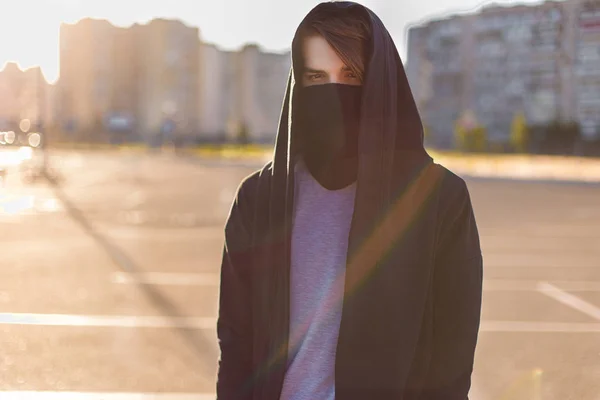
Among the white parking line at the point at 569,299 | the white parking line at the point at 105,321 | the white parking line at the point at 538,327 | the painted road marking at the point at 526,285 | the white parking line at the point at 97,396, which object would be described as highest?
the white parking line at the point at 97,396

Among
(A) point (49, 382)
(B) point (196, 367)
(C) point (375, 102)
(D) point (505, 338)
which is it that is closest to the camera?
(C) point (375, 102)

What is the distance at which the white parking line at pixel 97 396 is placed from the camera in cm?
436

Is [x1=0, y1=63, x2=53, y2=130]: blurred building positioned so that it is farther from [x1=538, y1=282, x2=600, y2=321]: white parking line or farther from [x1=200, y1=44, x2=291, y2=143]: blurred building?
[x1=200, y1=44, x2=291, y2=143]: blurred building

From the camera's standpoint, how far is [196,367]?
5.00 metres

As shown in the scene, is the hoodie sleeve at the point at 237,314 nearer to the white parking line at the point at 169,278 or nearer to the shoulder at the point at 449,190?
the shoulder at the point at 449,190

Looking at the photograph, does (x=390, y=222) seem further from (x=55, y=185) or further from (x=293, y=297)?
(x=55, y=185)

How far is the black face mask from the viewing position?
65.6 inches

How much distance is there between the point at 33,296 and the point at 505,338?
445cm

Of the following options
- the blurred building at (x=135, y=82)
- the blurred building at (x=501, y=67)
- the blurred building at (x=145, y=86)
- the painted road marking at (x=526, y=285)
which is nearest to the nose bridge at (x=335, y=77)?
the painted road marking at (x=526, y=285)

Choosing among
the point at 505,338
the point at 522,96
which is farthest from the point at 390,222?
the point at 522,96

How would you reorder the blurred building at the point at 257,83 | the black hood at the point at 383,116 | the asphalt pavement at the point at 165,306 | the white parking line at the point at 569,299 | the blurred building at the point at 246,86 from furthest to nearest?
1. the blurred building at the point at 257,83
2. the blurred building at the point at 246,86
3. the white parking line at the point at 569,299
4. the asphalt pavement at the point at 165,306
5. the black hood at the point at 383,116

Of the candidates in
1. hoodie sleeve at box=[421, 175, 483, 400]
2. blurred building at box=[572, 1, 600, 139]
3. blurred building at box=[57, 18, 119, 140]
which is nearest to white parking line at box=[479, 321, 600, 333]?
hoodie sleeve at box=[421, 175, 483, 400]

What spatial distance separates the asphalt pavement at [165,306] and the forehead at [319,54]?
3189mm

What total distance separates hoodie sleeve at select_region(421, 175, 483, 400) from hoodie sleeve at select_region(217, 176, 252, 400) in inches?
17.6
